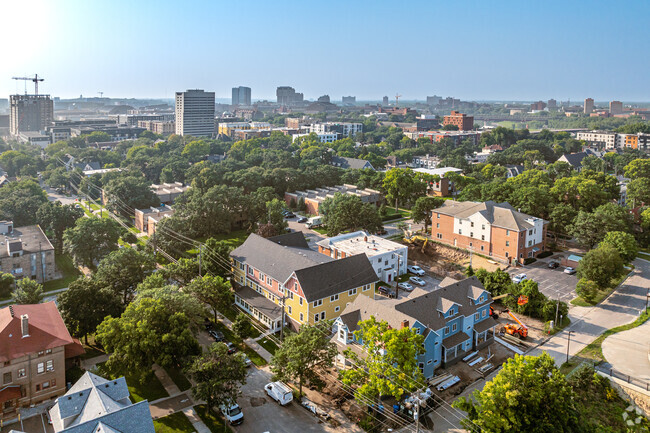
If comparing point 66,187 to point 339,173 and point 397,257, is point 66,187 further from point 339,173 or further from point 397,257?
point 397,257

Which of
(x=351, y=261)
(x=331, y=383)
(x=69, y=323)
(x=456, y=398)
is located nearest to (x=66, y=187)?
(x=69, y=323)

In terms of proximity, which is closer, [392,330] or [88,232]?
[392,330]

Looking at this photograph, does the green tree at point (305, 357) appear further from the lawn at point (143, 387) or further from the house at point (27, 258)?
the house at point (27, 258)

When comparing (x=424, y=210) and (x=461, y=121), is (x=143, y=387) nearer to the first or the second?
(x=424, y=210)

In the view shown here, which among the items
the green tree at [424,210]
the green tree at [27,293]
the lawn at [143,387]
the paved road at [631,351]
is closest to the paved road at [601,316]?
the paved road at [631,351]

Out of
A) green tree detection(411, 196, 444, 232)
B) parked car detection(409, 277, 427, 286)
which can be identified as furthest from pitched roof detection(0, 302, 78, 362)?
green tree detection(411, 196, 444, 232)

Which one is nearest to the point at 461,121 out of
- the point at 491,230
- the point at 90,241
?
the point at 491,230
